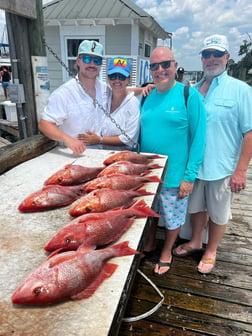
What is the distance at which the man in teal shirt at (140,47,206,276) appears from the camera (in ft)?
7.68

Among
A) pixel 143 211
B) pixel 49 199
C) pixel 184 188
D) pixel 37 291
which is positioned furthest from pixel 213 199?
pixel 37 291

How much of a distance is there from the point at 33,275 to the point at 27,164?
146 cm

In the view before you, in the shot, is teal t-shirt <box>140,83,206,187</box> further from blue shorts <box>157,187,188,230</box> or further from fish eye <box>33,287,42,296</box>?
fish eye <box>33,287,42,296</box>

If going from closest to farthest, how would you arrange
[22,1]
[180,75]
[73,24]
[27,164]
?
[27,164]
[22,1]
[180,75]
[73,24]

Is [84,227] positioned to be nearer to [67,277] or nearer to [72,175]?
[67,277]

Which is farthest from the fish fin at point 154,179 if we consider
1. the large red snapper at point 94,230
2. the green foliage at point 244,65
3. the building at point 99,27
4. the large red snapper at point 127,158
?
the green foliage at point 244,65

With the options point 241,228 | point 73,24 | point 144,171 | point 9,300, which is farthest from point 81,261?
point 73,24

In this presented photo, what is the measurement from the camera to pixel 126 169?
208 centimetres

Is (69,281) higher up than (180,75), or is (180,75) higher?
(180,75)

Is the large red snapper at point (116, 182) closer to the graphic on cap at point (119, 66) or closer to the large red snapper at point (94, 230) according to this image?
the large red snapper at point (94, 230)

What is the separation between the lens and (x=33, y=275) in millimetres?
1033

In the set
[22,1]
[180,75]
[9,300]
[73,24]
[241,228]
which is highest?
[73,24]

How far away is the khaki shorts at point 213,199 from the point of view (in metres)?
2.61

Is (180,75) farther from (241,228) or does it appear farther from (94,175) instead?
(94,175)
